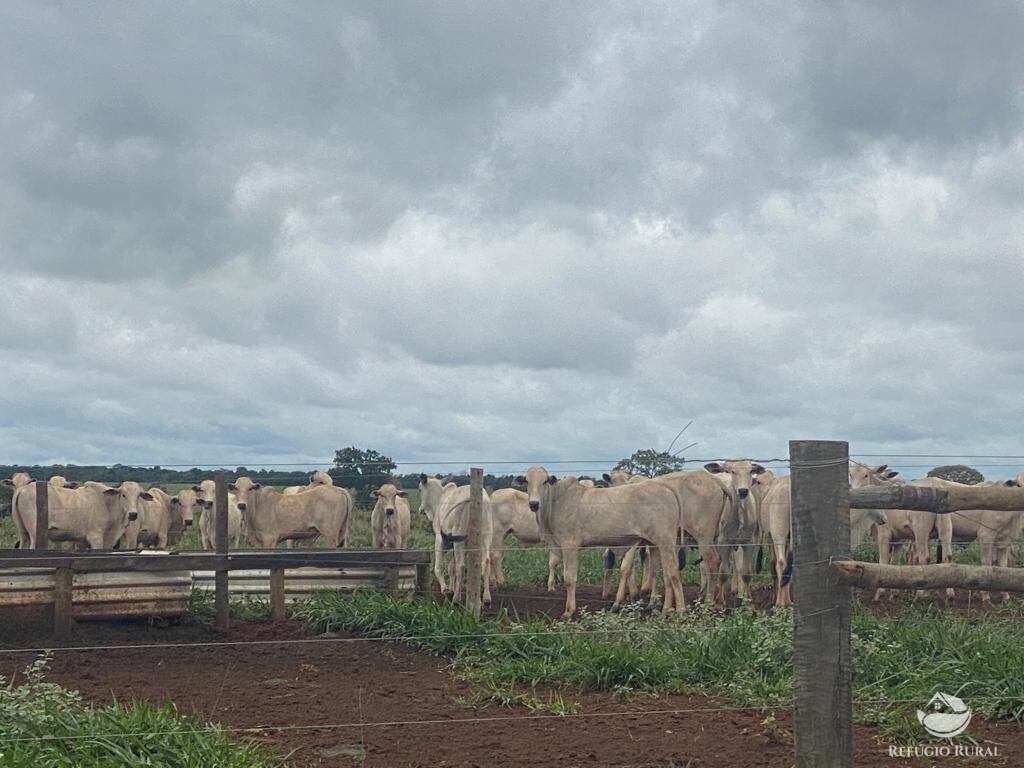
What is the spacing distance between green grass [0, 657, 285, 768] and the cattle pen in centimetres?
63

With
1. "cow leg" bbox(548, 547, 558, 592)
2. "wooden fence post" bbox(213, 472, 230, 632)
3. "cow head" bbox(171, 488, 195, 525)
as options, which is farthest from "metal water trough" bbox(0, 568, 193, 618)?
"cow head" bbox(171, 488, 195, 525)

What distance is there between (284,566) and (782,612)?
227 inches

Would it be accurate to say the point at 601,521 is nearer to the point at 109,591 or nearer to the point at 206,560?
the point at 206,560

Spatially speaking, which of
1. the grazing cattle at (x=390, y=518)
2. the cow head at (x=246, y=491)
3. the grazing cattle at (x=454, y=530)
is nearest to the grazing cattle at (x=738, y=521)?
the grazing cattle at (x=454, y=530)

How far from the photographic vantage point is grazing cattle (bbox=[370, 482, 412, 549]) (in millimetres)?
22531

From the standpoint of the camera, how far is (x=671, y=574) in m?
→ 16.5

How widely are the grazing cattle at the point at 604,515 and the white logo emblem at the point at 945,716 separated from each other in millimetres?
8939

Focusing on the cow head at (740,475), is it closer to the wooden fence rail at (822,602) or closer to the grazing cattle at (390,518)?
the grazing cattle at (390,518)

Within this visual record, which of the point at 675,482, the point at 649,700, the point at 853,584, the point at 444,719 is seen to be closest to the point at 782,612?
the point at 649,700

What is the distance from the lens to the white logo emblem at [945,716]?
23.7ft

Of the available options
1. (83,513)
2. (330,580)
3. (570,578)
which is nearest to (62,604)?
(330,580)

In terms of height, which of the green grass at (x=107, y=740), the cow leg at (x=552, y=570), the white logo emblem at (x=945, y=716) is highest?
the green grass at (x=107, y=740)

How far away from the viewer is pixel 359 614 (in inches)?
503

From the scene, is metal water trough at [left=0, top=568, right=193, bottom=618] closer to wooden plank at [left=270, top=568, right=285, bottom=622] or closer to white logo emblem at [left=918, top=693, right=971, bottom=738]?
wooden plank at [left=270, top=568, right=285, bottom=622]
